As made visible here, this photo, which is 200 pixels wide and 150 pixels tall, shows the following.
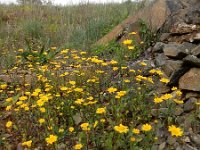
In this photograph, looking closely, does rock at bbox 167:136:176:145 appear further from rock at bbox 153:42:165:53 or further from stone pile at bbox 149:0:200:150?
rock at bbox 153:42:165:53

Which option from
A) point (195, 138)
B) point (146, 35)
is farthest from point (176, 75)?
point (146, 35)

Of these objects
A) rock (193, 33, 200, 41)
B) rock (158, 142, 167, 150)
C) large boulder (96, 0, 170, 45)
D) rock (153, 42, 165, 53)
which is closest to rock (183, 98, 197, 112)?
rock (158, 142, 167, 150)

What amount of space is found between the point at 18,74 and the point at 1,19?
6792 millimetres

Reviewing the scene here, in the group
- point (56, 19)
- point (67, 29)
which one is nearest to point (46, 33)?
point (67, 29)

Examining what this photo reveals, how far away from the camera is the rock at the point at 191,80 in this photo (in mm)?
4332

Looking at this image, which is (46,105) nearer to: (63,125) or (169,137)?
(63,125)

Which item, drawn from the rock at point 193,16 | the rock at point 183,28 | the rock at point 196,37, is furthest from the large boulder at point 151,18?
the rock at point 196,37

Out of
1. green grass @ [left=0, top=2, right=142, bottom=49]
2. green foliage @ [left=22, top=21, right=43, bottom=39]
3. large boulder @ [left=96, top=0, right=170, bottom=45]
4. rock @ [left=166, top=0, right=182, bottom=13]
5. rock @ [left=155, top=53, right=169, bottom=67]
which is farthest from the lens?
green foliage @ [left=22, top=21, right=43, bottom=39]

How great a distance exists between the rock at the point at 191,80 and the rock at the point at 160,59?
2.40 feet

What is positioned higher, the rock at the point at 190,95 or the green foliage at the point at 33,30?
the green foliage at the point at 33,30

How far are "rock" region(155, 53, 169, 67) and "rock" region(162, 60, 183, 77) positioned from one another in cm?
14

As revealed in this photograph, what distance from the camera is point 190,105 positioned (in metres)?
4.11

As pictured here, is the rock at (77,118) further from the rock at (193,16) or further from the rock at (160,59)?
the rock at (193,16)

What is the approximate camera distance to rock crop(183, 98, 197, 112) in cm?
408
